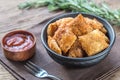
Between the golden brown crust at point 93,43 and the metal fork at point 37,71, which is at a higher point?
the golden brown crust at point 93,43

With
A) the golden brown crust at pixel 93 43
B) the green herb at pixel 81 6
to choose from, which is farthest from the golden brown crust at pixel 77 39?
the green herb at pixel 81 6

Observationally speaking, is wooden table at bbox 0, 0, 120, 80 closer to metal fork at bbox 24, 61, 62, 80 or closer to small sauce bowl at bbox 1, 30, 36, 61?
small sauce bowl at bbox 1, 30, 36, 61

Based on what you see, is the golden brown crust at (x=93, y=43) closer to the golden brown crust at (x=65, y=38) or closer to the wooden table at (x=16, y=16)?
the golden brown crust at (x=65, y=38)

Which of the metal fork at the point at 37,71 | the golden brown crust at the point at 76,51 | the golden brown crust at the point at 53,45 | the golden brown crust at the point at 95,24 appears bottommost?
the metal fork at the point at 37,71

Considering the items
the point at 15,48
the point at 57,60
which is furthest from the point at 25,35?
the point at 57,60

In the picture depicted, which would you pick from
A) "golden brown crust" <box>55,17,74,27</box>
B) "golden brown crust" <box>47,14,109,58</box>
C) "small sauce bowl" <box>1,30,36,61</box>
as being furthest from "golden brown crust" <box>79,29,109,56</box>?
"small sauce bowl" <box>1,30,36,61</box>
